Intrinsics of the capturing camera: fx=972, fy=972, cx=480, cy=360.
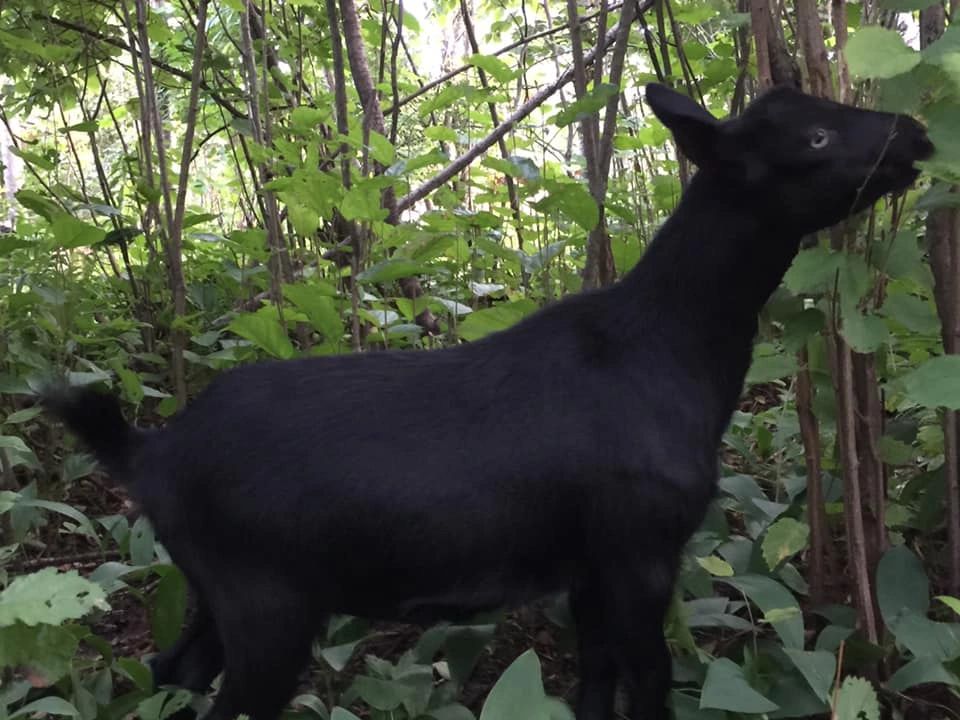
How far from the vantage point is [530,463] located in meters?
1.90

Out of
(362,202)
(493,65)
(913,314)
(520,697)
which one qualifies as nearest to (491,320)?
(362,202)

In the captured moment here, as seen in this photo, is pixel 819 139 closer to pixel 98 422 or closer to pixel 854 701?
pixel 854 701

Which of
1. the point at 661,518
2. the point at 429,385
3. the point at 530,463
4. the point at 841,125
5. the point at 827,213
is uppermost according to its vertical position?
the point at 841,125

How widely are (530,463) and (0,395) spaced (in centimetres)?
223

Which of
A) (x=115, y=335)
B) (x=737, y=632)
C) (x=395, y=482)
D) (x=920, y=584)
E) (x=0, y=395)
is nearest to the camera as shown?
(x=395, y=482)

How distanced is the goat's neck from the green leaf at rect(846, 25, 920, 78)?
50 cm

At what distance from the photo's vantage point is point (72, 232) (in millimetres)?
2631

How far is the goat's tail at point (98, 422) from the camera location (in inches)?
78.9

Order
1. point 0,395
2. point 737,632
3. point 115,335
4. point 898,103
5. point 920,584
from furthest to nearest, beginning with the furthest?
point 115,335, point 0,395, point 737,632, point 920,584, point 898,103

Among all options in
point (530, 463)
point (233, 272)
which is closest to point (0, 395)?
point (233, 272)

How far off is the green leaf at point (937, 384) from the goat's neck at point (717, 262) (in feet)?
1.27

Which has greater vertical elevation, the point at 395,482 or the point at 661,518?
the point at 395,482

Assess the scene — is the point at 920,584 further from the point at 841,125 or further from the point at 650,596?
the point at 841,125

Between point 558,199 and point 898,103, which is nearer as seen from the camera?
point 898,103
